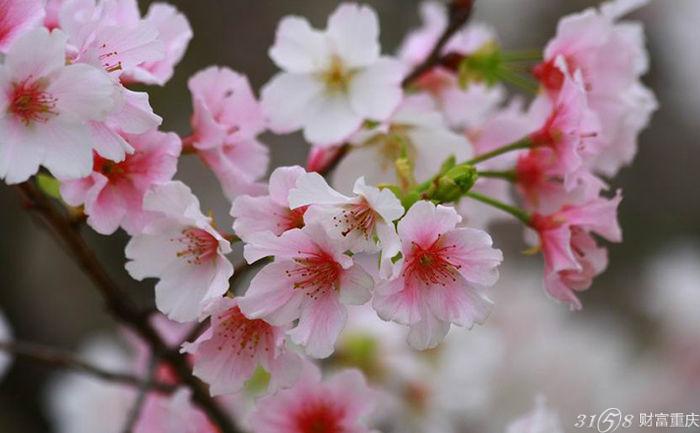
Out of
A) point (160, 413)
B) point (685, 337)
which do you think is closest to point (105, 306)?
point (160, 413)

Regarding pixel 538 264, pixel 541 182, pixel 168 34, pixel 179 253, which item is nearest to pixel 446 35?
pixel 541 182

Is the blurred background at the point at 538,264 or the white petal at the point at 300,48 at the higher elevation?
the white petal at the point at 300,48

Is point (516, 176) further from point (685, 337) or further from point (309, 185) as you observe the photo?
point (685, 337)

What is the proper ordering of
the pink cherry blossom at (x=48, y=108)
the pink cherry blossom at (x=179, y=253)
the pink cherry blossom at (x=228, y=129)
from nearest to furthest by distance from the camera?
the pink cherry blossom at (x=48, y=108) → the pink cherry blossom at (x=179, y=253) → the pink cherry blossom at (x=228, y=129)

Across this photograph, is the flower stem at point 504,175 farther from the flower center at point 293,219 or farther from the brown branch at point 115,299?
the brown branch at point 115,299

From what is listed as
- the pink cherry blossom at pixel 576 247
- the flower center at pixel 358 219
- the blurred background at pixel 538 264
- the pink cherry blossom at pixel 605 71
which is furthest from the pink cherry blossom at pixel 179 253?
the blurred background at pixel 538 264

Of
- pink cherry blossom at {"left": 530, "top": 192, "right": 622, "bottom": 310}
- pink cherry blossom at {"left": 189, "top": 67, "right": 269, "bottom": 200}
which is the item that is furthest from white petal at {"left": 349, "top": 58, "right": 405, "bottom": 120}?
pink cherry blossom at {"left": 530, "top": 192, "right": 622, "bottom": 310}
